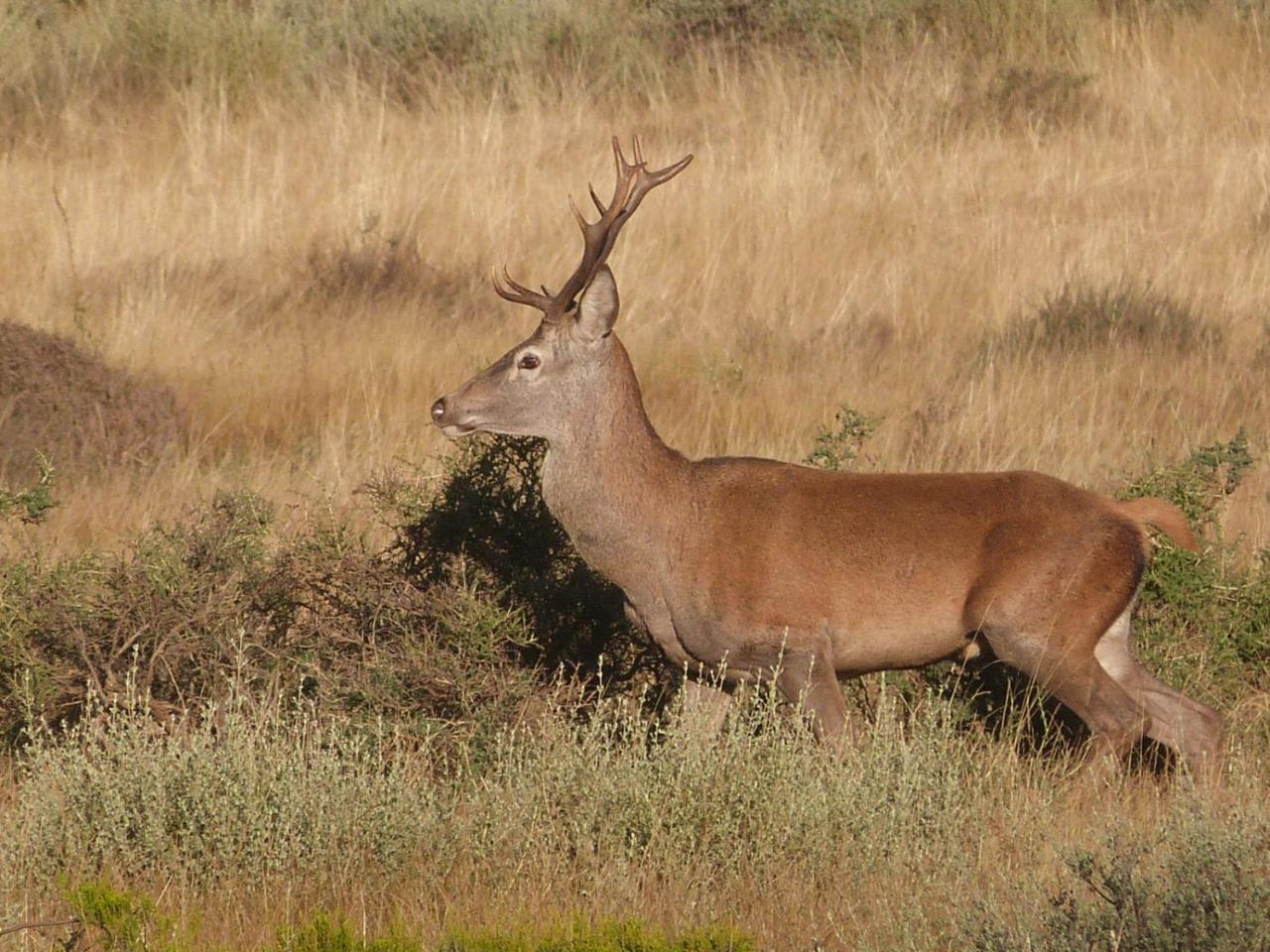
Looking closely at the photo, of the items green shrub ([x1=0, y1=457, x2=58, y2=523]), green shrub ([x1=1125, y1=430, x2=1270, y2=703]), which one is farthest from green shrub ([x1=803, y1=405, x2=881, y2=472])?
green shrub ([x1=0, y1=457, x2=58, y2=523])

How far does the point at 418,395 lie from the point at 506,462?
3366mm

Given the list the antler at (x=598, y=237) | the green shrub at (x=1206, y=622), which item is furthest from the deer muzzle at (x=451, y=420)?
the green shrub at (x=1206, y=622)

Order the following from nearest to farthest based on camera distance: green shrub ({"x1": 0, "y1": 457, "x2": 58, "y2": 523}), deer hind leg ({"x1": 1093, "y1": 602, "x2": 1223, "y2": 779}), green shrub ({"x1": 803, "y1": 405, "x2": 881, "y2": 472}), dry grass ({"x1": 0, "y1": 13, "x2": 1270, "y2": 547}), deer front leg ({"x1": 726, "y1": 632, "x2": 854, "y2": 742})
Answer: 1. deer front leg ({"x1": 726, "y1": 632, "x2": 854, "y2": 742})
2. deer hind leg ({"x1": 1093, "y1": 602, "x2": 1223, "y2": 779})
3. green shrub ({"x1": 0, "y1": 457, "x2": 58, "y2": 523})
4. green shrub ({"x1": 803, "y1": 405, "x2": 881, "y2": 472})
5. dry grass ({"x1": 0, "y1": 13, "x2": 1270, "y2": 547})

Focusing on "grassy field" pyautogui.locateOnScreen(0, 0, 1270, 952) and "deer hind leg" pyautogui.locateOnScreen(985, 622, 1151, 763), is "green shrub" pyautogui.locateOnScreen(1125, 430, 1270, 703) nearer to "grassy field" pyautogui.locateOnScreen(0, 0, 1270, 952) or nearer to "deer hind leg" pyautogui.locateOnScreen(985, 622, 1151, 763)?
"grassy field" pyautogui.locateOnScreen(0, 0, 1270, 952)

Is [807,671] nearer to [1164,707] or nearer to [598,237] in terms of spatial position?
[1164,707]

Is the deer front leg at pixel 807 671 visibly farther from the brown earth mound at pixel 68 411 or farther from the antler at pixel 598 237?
the brown earth mound at pixel 68 411

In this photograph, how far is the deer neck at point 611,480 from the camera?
22.6 feet

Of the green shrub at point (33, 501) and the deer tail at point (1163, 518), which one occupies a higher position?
the deer tail at point (1163, 518)

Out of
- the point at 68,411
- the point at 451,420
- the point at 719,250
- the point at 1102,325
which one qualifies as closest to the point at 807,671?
the point at 451,420

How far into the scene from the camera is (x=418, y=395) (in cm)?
1076

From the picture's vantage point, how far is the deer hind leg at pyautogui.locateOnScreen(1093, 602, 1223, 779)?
6.74 meters

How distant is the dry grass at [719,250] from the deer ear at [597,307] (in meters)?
1.86

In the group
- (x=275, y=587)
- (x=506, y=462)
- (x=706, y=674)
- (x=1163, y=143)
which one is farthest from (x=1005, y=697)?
(x=1163, y=143)

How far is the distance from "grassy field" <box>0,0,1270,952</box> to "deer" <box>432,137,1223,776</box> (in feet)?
0.93
